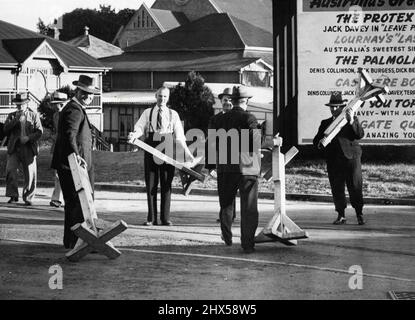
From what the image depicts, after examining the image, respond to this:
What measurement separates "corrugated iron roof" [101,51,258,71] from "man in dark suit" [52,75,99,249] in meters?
43.7

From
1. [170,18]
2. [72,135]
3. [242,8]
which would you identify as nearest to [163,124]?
[72,135]

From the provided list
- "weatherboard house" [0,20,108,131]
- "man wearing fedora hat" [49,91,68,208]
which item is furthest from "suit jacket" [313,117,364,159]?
"weatherboard house" [0,20,108,131]

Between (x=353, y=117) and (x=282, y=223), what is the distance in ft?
10.6

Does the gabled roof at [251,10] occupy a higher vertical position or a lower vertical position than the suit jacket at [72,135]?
higher

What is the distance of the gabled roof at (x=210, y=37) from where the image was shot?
2219 inches

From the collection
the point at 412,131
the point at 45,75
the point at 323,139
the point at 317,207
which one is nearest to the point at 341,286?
the point at 323,139

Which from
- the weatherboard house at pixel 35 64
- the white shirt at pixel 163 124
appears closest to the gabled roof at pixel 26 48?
the weatherboard house at pixel 35 64

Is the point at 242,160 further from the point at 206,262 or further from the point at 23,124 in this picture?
the point at 23,124

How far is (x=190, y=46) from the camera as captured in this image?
5919 centimetres

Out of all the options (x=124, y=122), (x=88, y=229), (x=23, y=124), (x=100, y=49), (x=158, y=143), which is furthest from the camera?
(x=124, y=122)

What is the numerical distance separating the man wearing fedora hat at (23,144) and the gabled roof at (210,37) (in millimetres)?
38996

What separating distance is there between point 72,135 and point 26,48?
2442cm

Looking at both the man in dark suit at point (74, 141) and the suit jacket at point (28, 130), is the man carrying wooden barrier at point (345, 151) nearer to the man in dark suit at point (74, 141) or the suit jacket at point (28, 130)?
the man in dark suit at point (74, 141)

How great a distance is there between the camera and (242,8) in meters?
52.8
